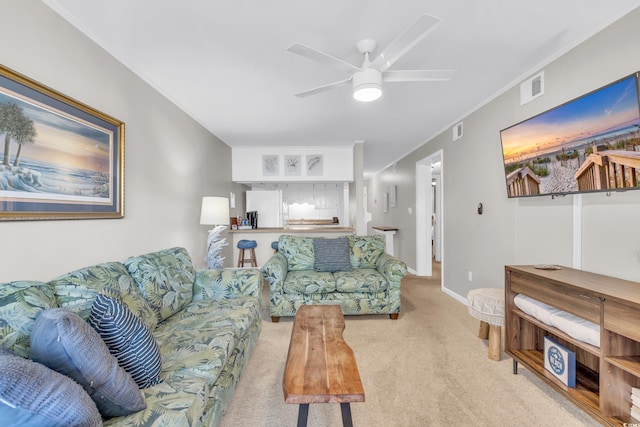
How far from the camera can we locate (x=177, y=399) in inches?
46.3

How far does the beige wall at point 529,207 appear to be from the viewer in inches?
71.7

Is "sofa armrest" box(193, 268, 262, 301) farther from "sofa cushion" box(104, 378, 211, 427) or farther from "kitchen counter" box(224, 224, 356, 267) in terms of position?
"kitchen counter" box(224, 224, 356, 267)

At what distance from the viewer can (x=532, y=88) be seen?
2537 millimetres

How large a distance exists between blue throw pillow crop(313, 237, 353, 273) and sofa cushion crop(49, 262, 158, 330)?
2.00 meters

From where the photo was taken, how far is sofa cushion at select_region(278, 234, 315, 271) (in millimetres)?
3664

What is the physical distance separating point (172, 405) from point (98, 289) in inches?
31.0

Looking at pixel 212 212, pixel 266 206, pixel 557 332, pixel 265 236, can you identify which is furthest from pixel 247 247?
pixel 557 332

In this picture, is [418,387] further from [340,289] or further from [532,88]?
[532,88]

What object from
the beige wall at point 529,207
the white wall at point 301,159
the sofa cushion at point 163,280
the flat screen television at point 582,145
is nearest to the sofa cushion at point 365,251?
the beige wall at point 529,207

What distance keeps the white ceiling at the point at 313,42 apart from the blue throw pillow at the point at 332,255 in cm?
162

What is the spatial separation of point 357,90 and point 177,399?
2.00 meters

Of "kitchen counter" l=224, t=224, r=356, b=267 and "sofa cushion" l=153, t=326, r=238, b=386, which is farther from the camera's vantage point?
"kitchen counter" l=224, t=224, r=356, b=267

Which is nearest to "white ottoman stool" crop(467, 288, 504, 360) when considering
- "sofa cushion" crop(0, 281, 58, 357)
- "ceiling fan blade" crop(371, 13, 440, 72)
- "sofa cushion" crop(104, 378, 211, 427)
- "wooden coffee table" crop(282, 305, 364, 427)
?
"wooden coffee table" crop(282, 305, 364, 427)

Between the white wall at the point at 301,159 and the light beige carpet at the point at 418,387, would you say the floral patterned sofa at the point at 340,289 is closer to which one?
the light beige carpet at the point at 418,387
